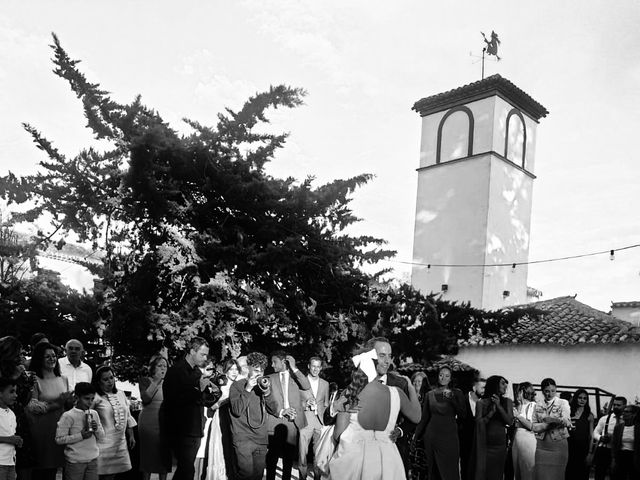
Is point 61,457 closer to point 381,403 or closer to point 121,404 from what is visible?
point 121,404

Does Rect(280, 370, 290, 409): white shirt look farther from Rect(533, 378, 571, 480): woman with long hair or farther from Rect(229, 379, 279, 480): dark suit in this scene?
Rect(533, 378, 571, 480): woman with long hair

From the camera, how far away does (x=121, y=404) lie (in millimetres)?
8320

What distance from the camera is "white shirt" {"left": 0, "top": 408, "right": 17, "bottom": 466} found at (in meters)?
6.32

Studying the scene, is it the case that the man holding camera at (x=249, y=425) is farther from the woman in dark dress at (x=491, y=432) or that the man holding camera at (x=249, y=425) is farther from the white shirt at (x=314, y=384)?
the woman in dark dress at (x=491, y=432)

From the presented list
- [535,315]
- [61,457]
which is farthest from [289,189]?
[61,457]

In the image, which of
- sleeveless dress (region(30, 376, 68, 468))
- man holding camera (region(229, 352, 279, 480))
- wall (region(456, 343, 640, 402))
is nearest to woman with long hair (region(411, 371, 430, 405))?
man holding camera (region(229, 352, 279, 480))

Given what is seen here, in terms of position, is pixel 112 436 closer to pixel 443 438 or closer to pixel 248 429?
pixel 248 429

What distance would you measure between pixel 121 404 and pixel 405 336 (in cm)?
640

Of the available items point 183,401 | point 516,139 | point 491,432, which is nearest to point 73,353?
point 183,401

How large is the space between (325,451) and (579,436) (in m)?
6.20

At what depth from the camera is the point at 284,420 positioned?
1017cm

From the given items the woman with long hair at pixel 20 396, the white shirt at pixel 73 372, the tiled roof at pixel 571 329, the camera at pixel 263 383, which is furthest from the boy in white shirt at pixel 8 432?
the tiled roof at pixel 571 329

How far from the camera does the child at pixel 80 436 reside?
7.33 metres

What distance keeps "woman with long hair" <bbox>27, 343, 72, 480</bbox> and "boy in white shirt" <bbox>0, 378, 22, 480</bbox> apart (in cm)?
68
